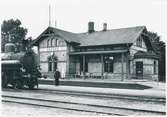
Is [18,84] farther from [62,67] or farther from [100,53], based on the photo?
[62,67]

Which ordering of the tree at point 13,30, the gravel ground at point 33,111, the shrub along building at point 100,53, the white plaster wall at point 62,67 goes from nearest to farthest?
the gravel ground at point 33,111, the shrub along building at point 100,53, the white plaster wall at point 62,67, the tree at point 13,30

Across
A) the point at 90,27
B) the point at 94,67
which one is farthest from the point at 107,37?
the point at 90,27

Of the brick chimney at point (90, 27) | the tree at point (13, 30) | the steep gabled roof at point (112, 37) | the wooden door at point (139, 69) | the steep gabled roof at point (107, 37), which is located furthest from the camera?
the tree at point (13, 30)

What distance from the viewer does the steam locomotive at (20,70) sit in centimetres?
1773

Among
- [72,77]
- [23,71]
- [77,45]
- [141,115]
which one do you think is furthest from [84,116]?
[77,45]

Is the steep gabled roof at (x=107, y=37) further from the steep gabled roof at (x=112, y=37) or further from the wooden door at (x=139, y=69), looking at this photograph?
the wooden door at (x=139, y=69)

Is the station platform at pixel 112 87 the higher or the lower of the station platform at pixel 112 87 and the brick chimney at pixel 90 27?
the lower

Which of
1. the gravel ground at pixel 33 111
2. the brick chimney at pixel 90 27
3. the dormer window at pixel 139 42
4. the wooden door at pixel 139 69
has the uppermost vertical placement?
the brick chimney at pixel 90 27

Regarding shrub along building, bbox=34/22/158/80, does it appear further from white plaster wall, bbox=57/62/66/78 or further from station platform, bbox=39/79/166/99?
station platform, bbox=39/79/166/99

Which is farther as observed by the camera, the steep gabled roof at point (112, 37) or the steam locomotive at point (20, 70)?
the steep gabled roof at point (112, 37)

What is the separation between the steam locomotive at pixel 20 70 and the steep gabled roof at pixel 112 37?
10.1m

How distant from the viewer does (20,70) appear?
58.4 feet

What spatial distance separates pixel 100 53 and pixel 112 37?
3345mm

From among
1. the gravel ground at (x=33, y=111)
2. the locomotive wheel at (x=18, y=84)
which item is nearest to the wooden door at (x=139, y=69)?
the locomotive wheel at (x=18, y=84)
